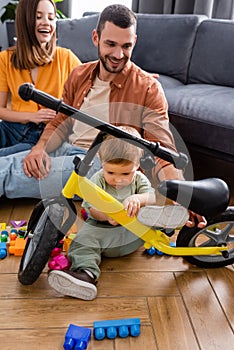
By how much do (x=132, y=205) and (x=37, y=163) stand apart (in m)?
0.53

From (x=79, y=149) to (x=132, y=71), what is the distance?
1.18 feet

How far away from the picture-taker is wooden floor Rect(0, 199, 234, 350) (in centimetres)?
101

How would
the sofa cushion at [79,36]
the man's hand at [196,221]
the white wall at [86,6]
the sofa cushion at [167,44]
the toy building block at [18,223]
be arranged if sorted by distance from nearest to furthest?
the man's hand at [196,221] < the toy building block at [18,223] < the sofa cushion at [167,44] < the sofa cushion at [79,36] < the white wall at [86,6]

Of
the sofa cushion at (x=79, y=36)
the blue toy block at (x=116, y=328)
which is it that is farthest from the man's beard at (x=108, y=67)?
the sofa cushion at (x=79, y=36)

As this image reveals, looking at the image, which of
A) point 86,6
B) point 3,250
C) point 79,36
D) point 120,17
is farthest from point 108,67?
point 86,6

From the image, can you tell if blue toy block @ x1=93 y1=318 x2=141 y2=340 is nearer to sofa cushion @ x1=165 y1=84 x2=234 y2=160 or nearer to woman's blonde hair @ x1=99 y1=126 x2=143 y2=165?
woman's blonde hair @ x1=99 y1=126 x2=143 y2=165

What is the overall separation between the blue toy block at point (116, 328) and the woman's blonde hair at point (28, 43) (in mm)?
1113

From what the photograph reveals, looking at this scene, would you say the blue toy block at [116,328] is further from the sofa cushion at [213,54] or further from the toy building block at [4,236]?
the sofa cushion at [213,54]

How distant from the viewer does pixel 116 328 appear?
3.37ft

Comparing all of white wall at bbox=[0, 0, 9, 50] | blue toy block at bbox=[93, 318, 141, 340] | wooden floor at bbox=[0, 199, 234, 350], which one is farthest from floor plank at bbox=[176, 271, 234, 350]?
white wall at bbox=[0, 0, 9, 50]

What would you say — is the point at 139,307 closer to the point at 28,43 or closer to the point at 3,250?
the point at 3,250

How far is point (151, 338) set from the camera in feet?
3.34

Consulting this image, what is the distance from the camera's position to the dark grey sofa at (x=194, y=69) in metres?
1.66

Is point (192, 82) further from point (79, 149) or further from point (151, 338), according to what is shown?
point (151, 338)
